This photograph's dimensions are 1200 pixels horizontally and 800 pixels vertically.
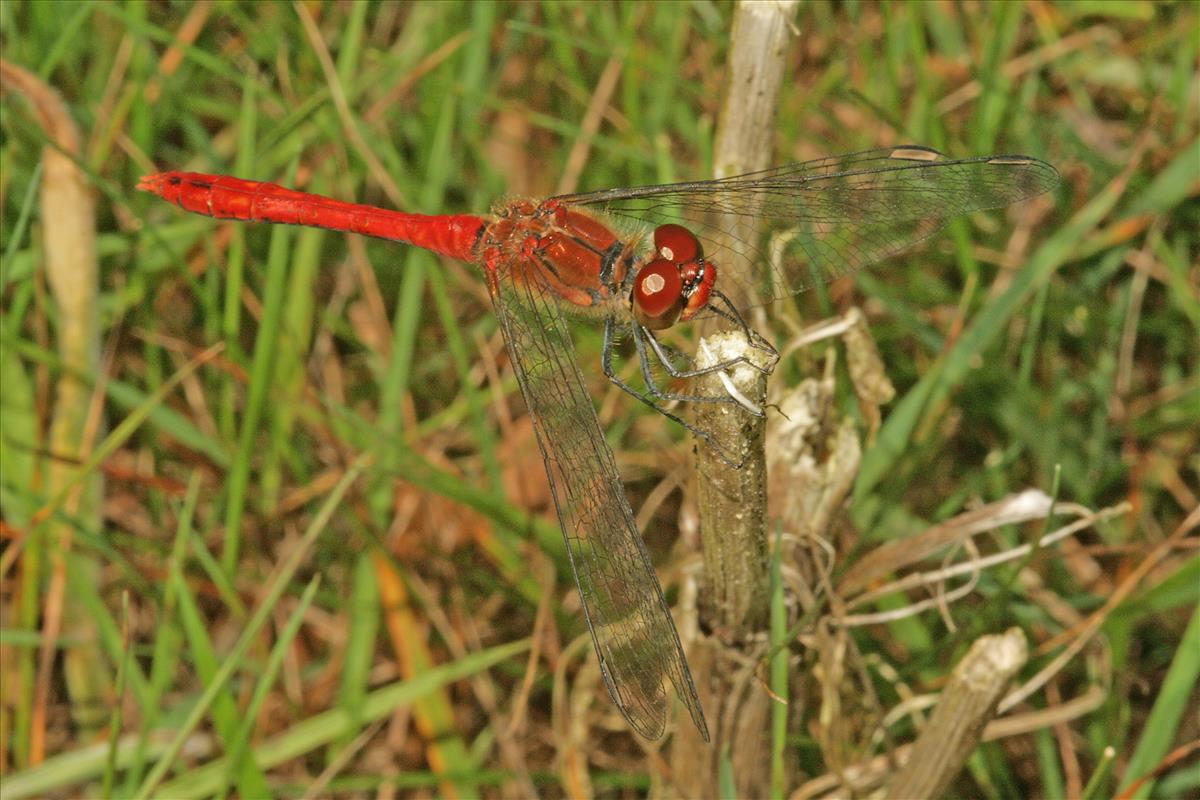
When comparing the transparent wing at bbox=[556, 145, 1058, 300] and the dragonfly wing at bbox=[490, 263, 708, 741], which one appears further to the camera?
the transparent wing at bbox=[556, 145, 1058, 300]

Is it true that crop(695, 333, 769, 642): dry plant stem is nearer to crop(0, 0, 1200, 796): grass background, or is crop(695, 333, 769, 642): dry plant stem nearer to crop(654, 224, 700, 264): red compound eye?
crop(654, 224, 700, 264): red compound eye

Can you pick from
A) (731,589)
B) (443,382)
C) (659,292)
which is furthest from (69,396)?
(731,589)

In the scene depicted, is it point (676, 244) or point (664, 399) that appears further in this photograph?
point (676, 244)

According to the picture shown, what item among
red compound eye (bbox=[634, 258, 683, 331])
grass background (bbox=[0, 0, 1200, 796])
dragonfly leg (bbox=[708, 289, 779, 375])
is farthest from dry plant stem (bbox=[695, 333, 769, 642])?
grass background (bbox=[0, 0, 1200, 796])

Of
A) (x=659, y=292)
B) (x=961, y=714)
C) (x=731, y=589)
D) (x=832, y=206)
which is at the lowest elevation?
(x=961, y=714)

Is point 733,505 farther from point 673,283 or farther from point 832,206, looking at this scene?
point 832,206
